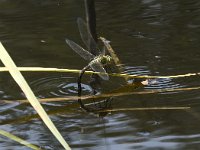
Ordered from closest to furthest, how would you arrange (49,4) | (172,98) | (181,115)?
(181,115) → (172,98) → (49,4)

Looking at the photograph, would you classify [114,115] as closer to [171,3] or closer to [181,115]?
[181,115]

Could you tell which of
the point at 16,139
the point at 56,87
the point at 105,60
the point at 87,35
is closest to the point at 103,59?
the point at 105,60

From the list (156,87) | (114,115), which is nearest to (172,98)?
(156,87)

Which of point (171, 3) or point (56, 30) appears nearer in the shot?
point (56, 30)

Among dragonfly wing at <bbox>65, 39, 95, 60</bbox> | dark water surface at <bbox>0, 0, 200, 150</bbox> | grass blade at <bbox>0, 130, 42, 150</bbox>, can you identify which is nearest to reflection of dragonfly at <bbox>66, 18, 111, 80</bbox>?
dragonfly wing at <bbox>65, 39, 95, 60</bbox>

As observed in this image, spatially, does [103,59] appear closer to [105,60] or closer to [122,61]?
[105,60]

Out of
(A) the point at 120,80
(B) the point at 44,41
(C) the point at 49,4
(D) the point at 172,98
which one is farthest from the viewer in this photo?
(C) the point at 49,4

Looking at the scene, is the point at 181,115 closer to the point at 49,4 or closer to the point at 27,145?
the point at 27,145

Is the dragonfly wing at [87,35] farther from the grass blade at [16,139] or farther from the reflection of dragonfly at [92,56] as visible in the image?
the grass blade at [16,139]
